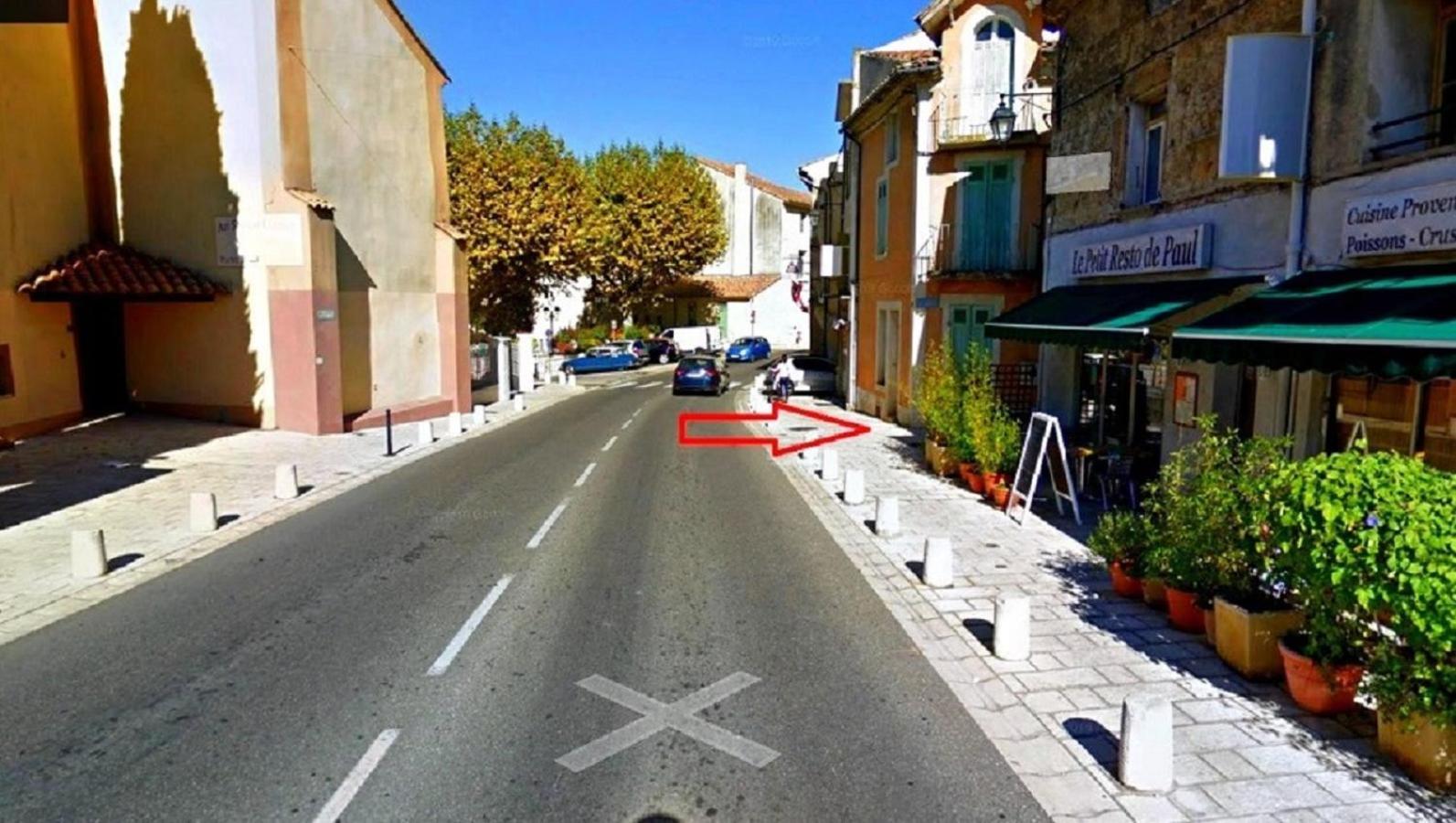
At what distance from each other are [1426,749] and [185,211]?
70.5 ft

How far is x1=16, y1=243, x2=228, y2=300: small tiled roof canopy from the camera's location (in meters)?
16.0

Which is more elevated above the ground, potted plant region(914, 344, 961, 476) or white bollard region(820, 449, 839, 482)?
potted plant region(914, 344, 961, 476)

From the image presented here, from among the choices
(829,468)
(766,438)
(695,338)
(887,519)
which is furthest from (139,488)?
(695,338)

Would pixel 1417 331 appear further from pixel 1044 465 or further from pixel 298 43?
pixel 298 43

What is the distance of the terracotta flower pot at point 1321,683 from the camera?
4.94 meters

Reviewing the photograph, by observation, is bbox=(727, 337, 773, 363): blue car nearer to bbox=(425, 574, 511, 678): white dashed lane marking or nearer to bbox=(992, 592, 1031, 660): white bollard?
bbox=(425, 574, 511, 678): white dashed lane marking

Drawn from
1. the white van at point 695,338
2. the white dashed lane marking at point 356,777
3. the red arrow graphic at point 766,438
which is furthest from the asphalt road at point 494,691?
the white van at point 695,338

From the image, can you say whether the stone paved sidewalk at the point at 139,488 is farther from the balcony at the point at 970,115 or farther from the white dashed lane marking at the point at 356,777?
the balcony at the point at 970,115

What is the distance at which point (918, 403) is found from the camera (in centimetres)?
1466

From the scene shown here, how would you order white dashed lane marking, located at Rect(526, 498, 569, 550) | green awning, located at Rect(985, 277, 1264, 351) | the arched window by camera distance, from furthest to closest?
the arched window < white dashed lane marking, located at Rect(526, 498, 569, 550) < green awning, located at Rect(985, 277, 1264, 351)

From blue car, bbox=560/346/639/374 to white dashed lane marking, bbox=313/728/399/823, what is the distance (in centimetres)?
3598

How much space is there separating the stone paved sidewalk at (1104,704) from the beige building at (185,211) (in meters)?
14.2

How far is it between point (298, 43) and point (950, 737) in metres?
19.2

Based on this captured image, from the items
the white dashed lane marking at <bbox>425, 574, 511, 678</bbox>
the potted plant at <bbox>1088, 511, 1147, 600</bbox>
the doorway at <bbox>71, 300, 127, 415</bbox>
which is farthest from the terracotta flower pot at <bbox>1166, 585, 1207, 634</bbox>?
the doorway at <bbox>71, 300, 127, 415</bbox>
